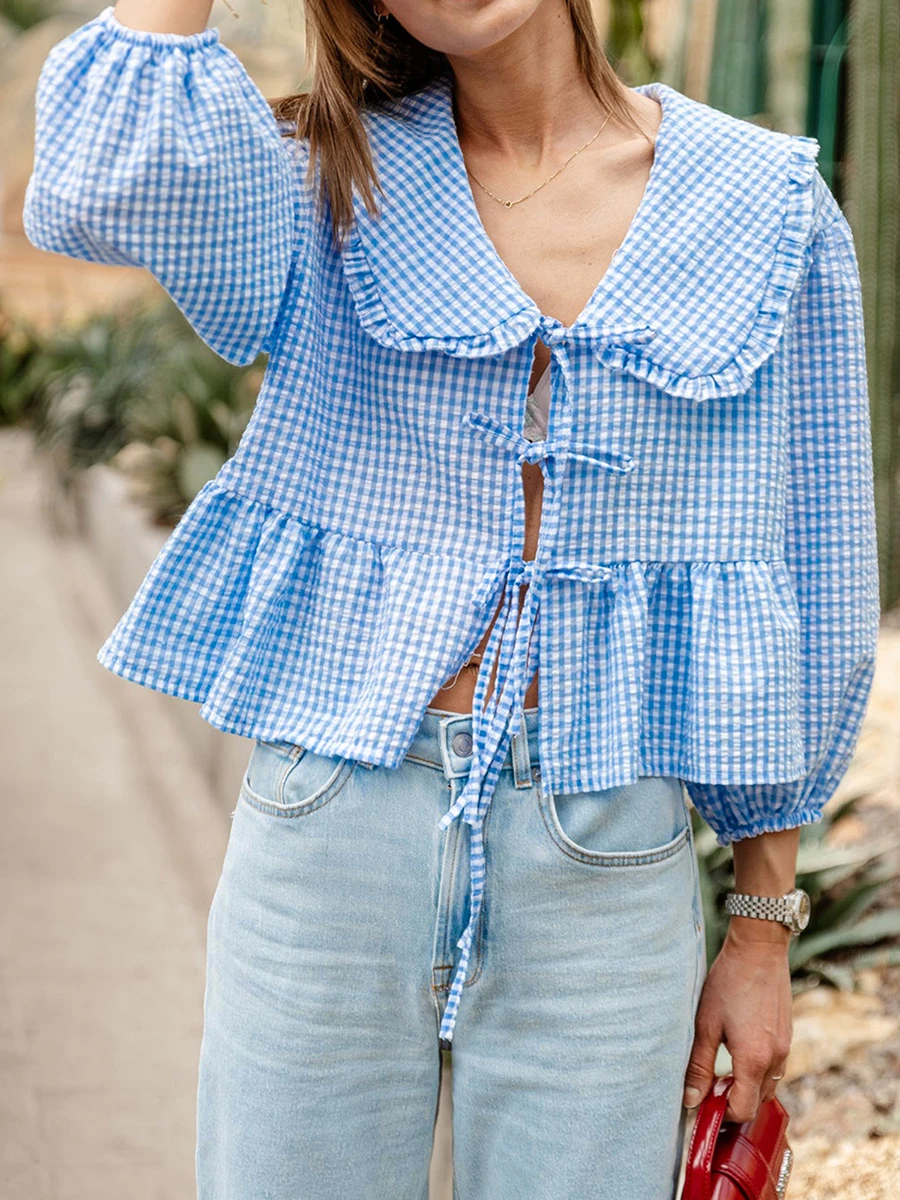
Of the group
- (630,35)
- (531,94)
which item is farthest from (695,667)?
(630,35)

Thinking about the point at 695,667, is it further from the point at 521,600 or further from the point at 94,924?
the point at 94,924

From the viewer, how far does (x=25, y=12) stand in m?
14.0

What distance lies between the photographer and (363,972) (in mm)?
1219

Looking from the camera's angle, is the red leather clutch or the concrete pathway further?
the concrete pathway

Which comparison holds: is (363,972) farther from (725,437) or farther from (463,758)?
(725,437)

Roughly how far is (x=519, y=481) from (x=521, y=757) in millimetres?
233

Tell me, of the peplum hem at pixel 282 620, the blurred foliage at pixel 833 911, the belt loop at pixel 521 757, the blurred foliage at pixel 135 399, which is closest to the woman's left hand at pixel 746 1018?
the belt loop at pixel 521 757

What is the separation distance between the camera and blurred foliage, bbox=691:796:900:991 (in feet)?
9.89

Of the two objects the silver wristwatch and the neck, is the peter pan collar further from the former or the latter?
the silver wristwatch

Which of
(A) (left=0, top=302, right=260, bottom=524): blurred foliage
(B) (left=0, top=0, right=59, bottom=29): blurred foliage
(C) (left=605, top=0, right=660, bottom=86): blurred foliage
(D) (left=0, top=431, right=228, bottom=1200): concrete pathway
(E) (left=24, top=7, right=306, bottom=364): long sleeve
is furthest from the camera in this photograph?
(B) (left=0, top=0, right=59, bottom=29): blurred foliage

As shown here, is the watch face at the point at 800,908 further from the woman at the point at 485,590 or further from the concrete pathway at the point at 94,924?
the concrete pathway at the point at 94,924

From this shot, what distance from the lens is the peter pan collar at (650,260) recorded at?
1222mm

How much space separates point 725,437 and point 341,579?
352 mm

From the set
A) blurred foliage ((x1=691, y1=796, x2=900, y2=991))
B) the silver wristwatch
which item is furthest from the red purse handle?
blurred foliage ((x1=691, y1=796, x2=900, y2=991))
